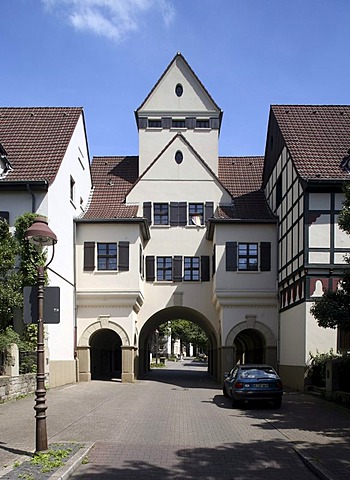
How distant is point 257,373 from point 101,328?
1469 centimetres

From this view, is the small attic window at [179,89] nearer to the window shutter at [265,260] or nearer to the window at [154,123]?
the window at [154,123]

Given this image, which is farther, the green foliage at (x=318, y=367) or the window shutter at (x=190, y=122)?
the window shutter at (x=190, y=122)

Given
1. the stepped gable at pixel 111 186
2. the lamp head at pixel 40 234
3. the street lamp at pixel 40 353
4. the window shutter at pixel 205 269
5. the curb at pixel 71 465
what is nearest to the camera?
the curb at pixel 71 465

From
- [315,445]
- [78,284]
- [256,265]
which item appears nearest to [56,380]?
[78,284]

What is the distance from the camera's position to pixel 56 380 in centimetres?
2588

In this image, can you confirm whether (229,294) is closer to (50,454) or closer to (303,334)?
(303,334)

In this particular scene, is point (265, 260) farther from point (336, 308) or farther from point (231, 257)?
point (336, 308)

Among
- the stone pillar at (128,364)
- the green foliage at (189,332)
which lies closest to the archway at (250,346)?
the stone pillar at (128,364)

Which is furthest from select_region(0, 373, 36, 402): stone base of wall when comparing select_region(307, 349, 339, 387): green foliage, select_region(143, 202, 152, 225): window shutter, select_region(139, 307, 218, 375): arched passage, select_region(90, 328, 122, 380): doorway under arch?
select_region(143, 202, 152, 225): window shutter

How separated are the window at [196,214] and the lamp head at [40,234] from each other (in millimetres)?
Answer: 24478

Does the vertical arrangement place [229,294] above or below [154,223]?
below

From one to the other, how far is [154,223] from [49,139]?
873 centimetres

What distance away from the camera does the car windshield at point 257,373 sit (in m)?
18.4

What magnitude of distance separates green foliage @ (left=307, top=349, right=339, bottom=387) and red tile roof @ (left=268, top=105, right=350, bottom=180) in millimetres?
7394
